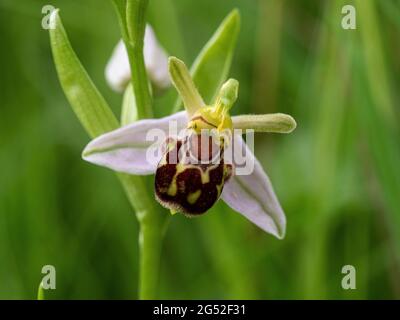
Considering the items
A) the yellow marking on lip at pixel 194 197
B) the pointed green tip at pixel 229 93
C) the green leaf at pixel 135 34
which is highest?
the green leaf at pixel 135 34

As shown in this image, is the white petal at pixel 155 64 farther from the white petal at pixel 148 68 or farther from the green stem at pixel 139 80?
the green stem at pixel 139 80

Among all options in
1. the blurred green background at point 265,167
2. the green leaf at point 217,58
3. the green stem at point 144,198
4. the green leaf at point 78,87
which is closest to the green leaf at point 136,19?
the green stem at point 144,198

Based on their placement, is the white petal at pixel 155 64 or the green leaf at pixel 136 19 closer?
the green leaf at pixel 136 19

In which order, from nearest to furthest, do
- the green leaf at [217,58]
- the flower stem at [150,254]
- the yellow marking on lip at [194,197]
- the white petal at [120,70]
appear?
the yellow marking on lip at [194,197] → the flower stem at [150,254] → the green leaf at [217,58] → the white petal at [120,70]

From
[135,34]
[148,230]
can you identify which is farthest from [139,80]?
[148,230]

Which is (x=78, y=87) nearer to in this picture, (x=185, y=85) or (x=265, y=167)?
(x=185, y=85)

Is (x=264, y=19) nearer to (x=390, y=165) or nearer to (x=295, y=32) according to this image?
(x=295, y=32)

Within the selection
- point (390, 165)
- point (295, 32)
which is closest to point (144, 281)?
point (390, 165)
